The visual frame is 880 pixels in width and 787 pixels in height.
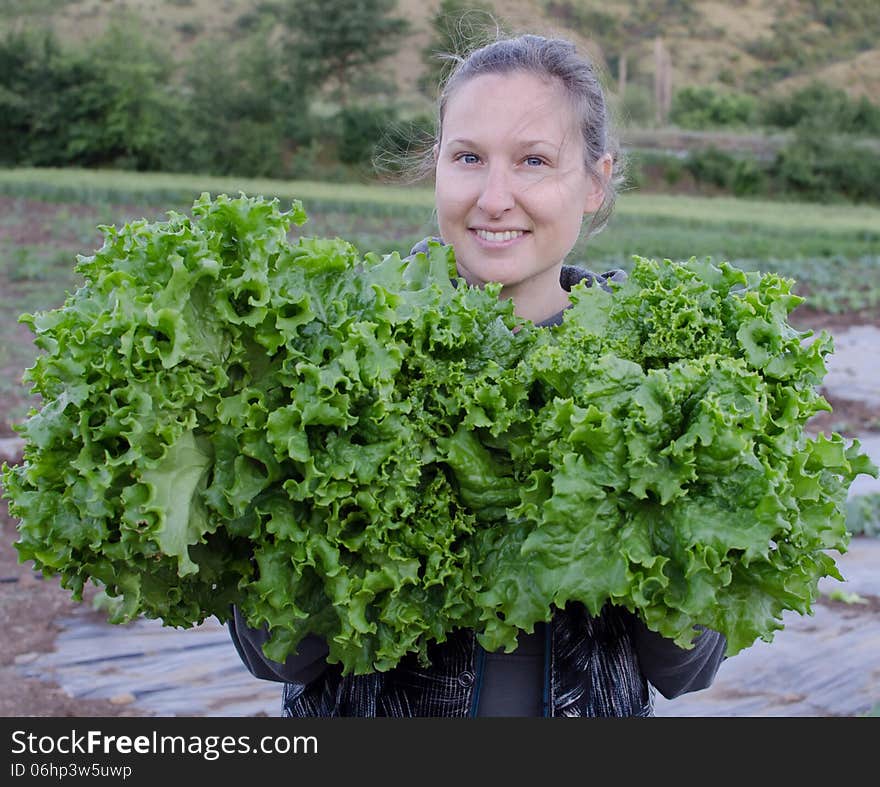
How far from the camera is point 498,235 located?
103 inches

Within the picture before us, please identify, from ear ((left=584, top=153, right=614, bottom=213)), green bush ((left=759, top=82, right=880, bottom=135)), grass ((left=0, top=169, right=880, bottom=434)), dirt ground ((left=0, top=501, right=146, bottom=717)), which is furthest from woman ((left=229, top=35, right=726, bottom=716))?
green bush ((left=759, top=82, right=880, bottom=135))

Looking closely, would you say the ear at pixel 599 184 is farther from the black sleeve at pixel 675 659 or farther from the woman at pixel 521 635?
the black sleeve at pixel 675 659

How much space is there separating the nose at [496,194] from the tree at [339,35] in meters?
32.8

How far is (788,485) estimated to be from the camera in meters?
2.13

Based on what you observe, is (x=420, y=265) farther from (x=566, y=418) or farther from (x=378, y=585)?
(x=378, y=585)

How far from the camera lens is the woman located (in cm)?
258

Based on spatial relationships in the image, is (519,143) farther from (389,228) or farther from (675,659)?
(389,228)

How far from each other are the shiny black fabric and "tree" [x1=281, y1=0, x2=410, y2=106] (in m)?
33.1

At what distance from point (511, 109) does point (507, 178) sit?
0.62 ft

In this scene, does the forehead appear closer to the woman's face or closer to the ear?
the woman's face

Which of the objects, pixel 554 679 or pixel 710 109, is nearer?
pixel 554 679

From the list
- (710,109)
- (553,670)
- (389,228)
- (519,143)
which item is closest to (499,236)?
(519,143)

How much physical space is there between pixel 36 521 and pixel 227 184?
26.2 meters

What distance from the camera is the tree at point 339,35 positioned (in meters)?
34.3
